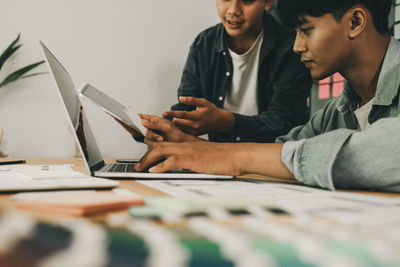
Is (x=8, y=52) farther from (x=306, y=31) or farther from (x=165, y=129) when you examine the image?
(x=306, y=31)

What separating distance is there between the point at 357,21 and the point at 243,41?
2.49ft

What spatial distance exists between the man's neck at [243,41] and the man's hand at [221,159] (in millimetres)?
997

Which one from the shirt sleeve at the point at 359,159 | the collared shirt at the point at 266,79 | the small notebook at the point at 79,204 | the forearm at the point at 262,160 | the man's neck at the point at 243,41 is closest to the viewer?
the small notebook at the point at 79,204

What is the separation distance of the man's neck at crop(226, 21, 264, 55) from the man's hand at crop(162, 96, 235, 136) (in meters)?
0.61

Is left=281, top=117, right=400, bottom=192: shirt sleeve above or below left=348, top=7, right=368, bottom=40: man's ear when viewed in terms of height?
below

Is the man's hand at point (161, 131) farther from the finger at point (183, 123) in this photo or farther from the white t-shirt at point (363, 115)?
the white t-shirt at point (363, 115)

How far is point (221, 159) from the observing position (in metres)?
0.66

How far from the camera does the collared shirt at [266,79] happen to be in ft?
4.25

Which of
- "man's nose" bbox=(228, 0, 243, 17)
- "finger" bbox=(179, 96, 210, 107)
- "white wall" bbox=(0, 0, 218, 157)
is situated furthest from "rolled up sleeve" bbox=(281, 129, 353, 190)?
"white wall" bbox=(0, 0, 218, 157)

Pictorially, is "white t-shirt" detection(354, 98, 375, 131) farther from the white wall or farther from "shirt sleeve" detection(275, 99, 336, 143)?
the white wall

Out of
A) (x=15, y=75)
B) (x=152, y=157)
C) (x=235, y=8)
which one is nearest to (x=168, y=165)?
(x=152, y=157)

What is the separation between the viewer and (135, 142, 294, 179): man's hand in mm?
618

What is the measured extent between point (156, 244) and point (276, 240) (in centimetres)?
8

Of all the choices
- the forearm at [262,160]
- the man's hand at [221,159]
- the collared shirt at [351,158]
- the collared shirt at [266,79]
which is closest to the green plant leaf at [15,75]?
the collared shirt at [266,79]
